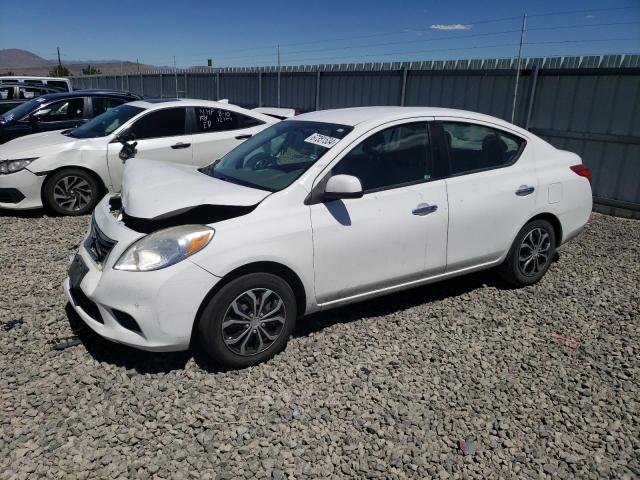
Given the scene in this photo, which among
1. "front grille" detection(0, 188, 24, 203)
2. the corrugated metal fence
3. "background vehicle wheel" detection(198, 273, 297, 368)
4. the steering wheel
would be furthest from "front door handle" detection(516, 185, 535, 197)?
"front grille" detection(0, 188, 24, 203)

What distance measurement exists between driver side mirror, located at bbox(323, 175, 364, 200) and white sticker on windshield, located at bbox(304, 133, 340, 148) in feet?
1.29

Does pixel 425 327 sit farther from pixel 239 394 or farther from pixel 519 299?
pixel 239 394

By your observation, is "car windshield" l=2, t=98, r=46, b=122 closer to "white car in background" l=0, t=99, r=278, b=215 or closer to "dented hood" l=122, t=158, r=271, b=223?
"white car in background" l=0, t=99, r=278, b=215

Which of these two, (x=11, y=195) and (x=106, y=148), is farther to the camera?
(x=106, y=148)

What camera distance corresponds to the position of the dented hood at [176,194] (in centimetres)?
323

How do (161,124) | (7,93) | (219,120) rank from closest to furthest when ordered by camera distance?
(161,124) < (219,120) < (7,93)

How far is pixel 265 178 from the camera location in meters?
3.73

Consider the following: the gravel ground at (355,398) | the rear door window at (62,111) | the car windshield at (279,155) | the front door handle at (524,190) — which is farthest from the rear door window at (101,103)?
the front door handle at (524,190)

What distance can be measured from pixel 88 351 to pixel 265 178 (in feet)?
5.66

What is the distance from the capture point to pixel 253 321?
10.8ft

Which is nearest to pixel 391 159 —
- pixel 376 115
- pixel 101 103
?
pixel 376 115

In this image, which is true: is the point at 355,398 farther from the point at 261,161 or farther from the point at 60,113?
the point at 60,113

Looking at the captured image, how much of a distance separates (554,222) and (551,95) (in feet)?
15.5

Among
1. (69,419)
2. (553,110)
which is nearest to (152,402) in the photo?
(69,419)
